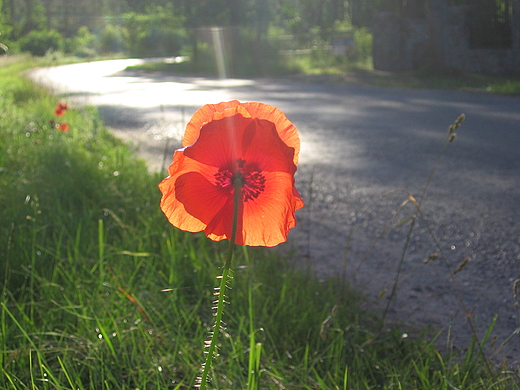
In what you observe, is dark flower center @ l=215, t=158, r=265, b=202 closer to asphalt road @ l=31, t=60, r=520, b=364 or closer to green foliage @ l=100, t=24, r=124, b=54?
asphalt road @ l=31, t=60, r=520, b=364

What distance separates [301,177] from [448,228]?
5.86 feet

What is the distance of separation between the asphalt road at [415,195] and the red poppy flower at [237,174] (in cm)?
107

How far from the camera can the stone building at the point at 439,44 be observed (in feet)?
47.1

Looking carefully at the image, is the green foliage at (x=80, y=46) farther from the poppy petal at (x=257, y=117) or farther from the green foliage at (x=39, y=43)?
the poppy petal at (x=257, y=117)

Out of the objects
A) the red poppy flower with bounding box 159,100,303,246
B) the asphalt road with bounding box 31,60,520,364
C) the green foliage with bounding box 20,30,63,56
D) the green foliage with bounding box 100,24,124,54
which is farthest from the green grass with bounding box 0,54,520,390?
the green foliage with bounding box 100,24,124,54

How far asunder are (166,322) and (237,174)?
135 centimetres

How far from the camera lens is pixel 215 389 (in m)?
1.47

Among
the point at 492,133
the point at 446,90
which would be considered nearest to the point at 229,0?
the point at 446,90

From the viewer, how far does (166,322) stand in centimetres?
198

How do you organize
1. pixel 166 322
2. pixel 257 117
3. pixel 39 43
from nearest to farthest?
1. pixel 257 117
2. pixel 166 322
3. pixel 39 43

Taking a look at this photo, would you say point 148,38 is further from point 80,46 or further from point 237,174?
point 237,174

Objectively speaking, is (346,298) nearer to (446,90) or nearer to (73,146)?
(73,146)

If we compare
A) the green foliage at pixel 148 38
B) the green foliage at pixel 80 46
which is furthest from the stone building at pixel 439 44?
the green foliage at pixel 80 46

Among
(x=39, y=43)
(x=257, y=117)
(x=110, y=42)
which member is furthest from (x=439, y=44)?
(x=110, y=42)
